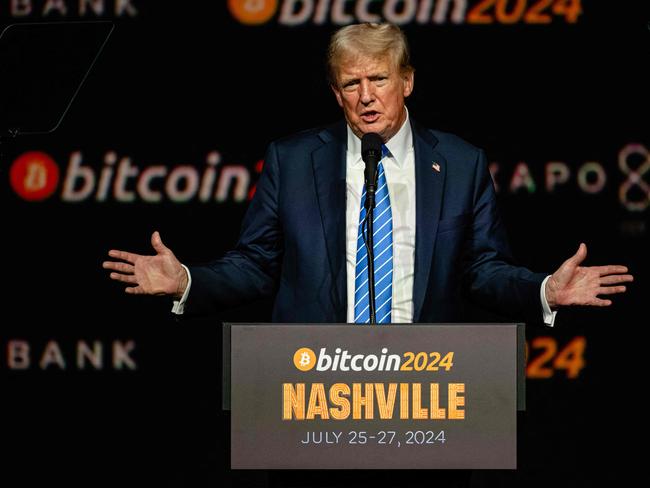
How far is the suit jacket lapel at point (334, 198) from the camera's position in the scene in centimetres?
254

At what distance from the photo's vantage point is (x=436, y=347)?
209 cm

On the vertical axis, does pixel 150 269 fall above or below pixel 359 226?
below

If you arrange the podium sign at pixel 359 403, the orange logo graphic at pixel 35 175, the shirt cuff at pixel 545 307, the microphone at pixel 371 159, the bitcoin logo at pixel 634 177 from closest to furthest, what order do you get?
the podium sign at pixel 359 403 < the microphone at pixel 371 159 < the shirt cuff at pixel 545 307 < the bitcoin logo at pixel 634 177 < the orange logo graphic at pixel 35 175

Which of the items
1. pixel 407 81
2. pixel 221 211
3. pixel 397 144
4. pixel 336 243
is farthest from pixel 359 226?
pixel 221 211

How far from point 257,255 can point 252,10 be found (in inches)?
74.3

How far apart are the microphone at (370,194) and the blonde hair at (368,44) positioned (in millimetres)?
336

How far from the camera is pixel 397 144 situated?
2.67 meters

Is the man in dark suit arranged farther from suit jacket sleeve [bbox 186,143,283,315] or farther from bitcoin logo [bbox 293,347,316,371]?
bitcoin logo [bbox 293,347,316,371]

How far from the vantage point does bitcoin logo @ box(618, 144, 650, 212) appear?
428 centimetres

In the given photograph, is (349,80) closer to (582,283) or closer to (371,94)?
(371,94)

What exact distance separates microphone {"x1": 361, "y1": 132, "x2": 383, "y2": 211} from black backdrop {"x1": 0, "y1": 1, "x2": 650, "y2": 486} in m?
1.99

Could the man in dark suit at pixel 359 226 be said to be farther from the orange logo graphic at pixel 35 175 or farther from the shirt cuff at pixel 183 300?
the orange logo graphic at pixel 35 175

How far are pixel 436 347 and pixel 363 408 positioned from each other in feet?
0.57

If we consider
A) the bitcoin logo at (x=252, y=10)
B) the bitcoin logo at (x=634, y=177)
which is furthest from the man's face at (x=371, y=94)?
the bitcoin logo at (x=634, y=177)
